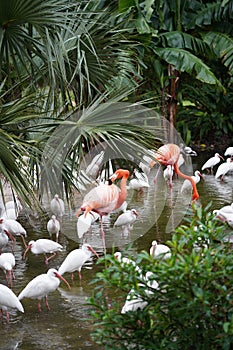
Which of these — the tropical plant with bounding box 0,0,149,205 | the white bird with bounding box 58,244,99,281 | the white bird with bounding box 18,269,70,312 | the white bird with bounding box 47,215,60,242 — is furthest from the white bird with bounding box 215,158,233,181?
the white bird with bounding box 18,269,70,312

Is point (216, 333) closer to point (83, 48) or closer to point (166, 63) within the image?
point (83, 48)

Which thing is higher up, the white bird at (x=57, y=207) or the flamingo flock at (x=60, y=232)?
the flamingo flock at (x=60, y=232)

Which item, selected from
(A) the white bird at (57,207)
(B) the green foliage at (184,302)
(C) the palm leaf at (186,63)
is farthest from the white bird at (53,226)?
(C) the palm leaf at (186,63)

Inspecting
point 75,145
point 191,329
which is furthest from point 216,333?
point 75,145

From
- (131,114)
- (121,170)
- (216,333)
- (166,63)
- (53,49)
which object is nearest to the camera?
(216,333)

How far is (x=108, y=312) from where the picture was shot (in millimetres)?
4145

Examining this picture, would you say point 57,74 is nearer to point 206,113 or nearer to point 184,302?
point 184,302

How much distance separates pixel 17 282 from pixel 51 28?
255cm

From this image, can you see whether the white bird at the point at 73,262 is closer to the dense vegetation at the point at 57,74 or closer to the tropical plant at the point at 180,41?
the dense vegetation at the point at 57,74

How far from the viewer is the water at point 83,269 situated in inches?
240

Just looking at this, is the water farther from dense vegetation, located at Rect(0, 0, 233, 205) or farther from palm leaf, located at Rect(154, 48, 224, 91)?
palm leaf, located at Rect(154, 48, 224, 91)

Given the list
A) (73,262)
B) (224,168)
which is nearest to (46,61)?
(73,262)

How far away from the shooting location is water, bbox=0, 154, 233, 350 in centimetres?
611

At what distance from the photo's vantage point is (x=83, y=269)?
8.05 metres
